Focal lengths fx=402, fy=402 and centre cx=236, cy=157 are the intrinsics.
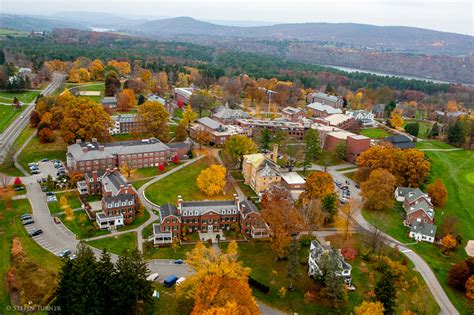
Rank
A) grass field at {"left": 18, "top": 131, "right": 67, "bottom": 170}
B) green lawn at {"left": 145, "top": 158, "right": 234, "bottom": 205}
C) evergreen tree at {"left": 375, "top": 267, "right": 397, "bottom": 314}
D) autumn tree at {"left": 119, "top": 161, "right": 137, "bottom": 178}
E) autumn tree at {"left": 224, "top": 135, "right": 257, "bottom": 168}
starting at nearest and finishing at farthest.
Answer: evergreen tree at {"left": 375, "top": 267, "right": 397, "bottom": 314} < green lawn at {"left": 145, "top": 158, "right": 234, "bottom": 205} < autumn tree at {"left": 119, "top": 161, "right": 137, "bottom": 178} < grass field at {"left": 18, "top": 131, "right": 67, "bottom": 170} < autumn tree at {"left": 224, "top": 135, "right": 257, "bottom": 168}

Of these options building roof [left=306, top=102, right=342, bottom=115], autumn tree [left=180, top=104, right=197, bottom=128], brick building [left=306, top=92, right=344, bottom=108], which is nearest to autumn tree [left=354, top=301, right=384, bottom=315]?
autumn tree [left=180, top=104, right=197, bottom=128]

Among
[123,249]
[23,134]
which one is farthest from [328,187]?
[23,134]

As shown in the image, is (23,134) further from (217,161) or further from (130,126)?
(217,161)

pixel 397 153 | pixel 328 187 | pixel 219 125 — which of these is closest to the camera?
pixel 328 187

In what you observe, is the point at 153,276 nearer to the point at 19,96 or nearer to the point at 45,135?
the point at 45,135

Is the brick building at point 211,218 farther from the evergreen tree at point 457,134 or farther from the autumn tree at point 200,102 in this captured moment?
the evergreen tree at point 457,134

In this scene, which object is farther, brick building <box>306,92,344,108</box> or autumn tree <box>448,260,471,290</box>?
brick building <box>306,92,344,108</box>

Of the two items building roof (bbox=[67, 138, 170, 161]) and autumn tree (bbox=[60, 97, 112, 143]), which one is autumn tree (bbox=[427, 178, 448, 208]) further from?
autumn tree (bbox=[60, 97, 112, 143])
